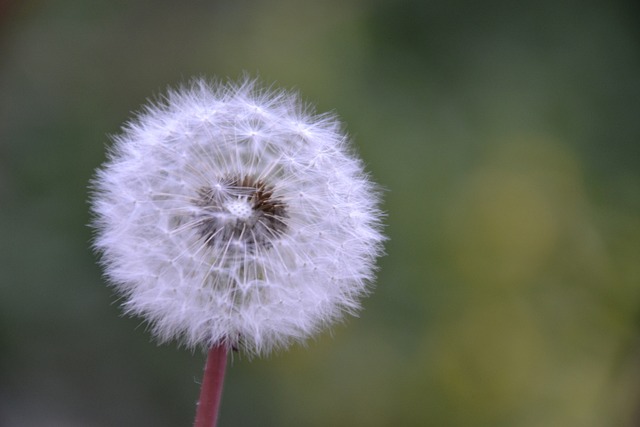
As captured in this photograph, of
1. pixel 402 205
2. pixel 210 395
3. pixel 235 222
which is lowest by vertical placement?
pixel 210 395

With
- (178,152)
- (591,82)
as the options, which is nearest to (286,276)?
(178,152)

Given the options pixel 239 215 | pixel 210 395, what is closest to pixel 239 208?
pixel 239 215

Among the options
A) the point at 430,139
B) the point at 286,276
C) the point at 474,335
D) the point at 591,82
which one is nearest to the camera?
the point at 286,276

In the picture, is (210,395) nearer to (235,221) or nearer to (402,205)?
(235,221)

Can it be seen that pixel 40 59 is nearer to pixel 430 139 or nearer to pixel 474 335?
pixel 430 139

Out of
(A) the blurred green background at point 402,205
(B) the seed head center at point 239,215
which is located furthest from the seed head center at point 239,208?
(A) the blurred green background at point 402,205

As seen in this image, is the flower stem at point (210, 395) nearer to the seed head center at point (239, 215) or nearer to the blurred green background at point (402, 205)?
the seed head center at point (239, 215)

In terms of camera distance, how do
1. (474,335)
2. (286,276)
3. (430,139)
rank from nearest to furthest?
(286,276)
(474,335)
(430,139)
